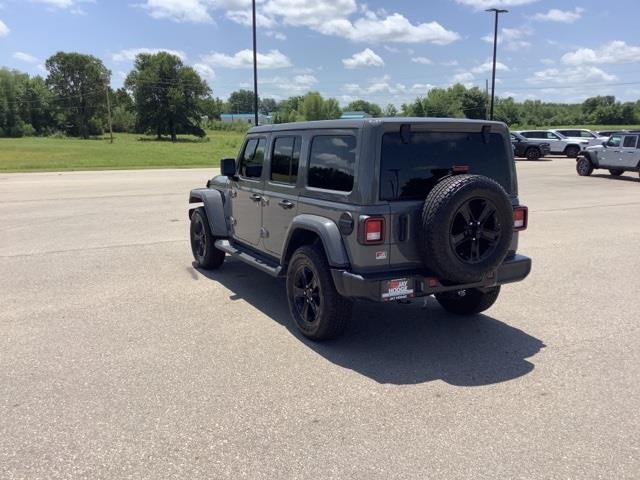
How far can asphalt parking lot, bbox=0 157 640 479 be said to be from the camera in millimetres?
3002

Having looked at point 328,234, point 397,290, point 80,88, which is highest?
point 80,88

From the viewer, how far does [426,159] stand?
4418 millimetres

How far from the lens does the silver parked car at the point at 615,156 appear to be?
66.7 ft

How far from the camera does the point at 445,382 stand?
13.0ft

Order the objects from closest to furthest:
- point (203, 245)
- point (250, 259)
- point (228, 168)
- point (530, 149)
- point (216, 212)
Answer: point (250, 259), point (228, 168), point (216, 212), point (203, 245), point (530, 149)

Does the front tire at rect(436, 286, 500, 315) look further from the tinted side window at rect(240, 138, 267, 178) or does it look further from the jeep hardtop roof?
the tinted side window at rect(240, 138, 267, 178)

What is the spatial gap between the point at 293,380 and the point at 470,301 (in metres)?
2.20

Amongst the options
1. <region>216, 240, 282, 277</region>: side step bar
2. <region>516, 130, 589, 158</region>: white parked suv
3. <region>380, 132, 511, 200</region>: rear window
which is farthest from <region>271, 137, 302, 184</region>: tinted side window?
<region>516, 130, 589, 158</region>: white parked suv

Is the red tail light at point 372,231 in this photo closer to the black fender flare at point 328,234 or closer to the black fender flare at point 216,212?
the black fender flare at point 328,234

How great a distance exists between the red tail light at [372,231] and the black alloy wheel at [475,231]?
542mm

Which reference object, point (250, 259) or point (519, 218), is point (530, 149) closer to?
point (519, 218)

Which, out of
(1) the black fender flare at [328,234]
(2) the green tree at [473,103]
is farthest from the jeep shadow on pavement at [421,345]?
(2) the green tree at [473,103]

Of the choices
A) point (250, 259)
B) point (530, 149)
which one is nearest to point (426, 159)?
point (250, 259)

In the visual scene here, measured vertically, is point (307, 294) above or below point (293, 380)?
above
